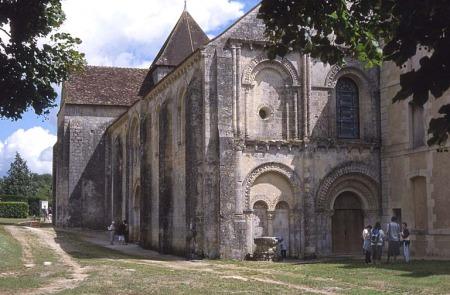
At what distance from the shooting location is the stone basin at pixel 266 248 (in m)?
24.3

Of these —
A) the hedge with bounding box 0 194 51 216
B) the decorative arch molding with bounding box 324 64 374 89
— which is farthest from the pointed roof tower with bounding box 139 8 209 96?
the hedge with bounding box 0 194 51 216

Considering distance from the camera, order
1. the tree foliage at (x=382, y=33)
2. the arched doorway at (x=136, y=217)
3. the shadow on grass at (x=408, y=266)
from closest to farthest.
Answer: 1. the tree foliage at (x=382, y=33)
2. the shadow on grass at (x=408, y=266)
3. the arched doorway at (x=136, y=217)

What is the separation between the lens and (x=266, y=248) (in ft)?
80.1

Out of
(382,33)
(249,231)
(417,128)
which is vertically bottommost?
(249,231)

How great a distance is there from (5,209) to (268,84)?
1705 inches

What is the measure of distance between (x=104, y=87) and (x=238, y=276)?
32.7m

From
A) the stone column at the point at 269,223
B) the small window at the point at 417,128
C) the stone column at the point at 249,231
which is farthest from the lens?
the stone column at the point at 269,223

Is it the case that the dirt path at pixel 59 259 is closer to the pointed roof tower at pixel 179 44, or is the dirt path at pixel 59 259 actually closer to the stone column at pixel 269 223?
the stone column at pixel 269 223

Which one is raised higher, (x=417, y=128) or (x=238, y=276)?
(x=417, y=128)

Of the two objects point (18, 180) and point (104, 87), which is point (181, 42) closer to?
point (104, 87)

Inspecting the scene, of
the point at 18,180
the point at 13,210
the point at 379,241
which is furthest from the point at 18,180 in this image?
the point at 379,241

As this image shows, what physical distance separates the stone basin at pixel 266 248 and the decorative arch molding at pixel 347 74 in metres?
7.35

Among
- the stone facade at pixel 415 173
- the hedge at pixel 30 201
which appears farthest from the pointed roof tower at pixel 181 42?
the hedge at pixel 30 201

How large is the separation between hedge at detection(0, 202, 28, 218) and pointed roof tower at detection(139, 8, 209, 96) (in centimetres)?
2882
